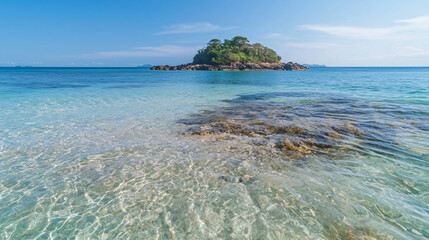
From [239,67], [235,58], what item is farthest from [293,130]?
[235,58]

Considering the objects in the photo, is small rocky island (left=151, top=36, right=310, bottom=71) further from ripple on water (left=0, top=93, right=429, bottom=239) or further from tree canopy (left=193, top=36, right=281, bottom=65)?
ripple on water (left=0, top=93, right=429, bottom=239)

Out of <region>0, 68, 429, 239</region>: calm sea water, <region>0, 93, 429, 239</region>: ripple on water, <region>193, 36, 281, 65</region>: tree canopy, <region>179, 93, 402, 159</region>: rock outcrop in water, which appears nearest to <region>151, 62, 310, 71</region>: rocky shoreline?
<region>193, 36, 281, 65</region>: tree canopy

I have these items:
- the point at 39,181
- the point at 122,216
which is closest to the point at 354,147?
the point at 122,216

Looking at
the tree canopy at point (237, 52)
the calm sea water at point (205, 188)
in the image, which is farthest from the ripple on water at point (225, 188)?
the tree canopy at point (237, 52)

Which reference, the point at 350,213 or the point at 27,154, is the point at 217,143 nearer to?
the point at 350,213

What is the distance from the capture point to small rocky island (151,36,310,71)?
11062cm

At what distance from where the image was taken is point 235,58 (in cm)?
11475

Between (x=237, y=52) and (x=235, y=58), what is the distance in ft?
48.8

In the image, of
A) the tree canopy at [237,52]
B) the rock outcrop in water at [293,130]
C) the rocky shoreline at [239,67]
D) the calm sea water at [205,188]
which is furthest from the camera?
the tree canopy at [237,52]

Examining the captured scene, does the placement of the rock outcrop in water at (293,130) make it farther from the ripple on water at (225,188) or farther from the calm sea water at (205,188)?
the calm sea water at (205,188)

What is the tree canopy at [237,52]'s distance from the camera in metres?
119

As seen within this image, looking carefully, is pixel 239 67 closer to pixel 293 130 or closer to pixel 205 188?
pixel 293 130

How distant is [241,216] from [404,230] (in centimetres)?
273

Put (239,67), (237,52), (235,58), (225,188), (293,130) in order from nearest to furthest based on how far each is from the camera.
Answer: (225,188) → (293,130) → (239,67) → (235,58) → (237,52)
